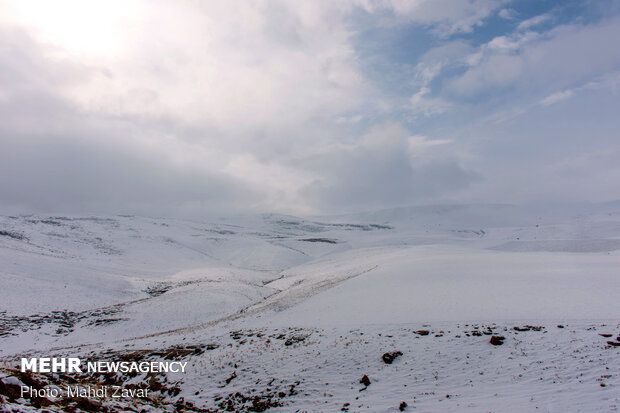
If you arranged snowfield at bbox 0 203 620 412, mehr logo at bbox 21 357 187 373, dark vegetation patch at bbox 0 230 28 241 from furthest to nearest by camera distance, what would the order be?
dark vegetation patch at bbox 0 230 28 241
mehr logo at bbox 21 357 187 373
snowfield at bbox 0 203 620 412

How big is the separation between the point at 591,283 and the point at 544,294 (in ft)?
17.1

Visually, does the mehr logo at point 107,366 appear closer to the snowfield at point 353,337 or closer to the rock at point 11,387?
the snowfield at point 353,337

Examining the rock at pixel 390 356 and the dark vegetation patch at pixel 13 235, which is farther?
the dark vegetation patch at pixel 13 235

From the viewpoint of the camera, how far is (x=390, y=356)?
16594 mm

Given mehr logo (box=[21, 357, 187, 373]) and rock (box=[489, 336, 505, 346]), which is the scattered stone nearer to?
mehr logo (box=[21, 357, 187, 373])

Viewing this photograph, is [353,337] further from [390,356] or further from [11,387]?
[11,387]

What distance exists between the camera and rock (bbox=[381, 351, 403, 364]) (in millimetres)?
16281

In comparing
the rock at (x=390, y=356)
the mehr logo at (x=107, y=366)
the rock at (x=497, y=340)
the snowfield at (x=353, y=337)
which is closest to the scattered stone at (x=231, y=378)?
the snowfield at (x=353, y=337)

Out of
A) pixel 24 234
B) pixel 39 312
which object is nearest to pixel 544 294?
pixel 39 312

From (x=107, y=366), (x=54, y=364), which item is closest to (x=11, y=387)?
(x=107, y=366)

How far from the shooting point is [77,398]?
37.9 feet

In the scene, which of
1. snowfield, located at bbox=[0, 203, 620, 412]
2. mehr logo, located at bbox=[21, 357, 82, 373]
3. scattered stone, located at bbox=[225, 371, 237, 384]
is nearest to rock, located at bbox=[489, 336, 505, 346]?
snowfield, located at bbox=[0, 203, 620, 412]

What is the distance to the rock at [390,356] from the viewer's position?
1628cm

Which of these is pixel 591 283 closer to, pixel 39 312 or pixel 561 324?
pixel 561 324
